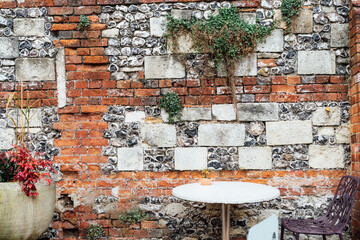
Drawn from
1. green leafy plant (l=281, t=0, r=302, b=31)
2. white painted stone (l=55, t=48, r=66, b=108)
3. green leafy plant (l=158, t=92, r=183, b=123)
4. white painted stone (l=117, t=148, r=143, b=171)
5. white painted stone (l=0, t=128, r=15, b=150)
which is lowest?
white painted stone (l=117, t=148, r=143, b=171)

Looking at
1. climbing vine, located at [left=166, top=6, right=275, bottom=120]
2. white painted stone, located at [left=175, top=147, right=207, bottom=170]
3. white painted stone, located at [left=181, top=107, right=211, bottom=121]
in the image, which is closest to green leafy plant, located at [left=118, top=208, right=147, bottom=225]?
white painted stone, located at [left=175, top=147, right=207, bottom=170]

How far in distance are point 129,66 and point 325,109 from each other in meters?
2.18

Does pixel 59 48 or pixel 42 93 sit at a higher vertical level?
pixel 59 48

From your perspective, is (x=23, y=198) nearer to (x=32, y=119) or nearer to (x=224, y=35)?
(x=32, y=119)

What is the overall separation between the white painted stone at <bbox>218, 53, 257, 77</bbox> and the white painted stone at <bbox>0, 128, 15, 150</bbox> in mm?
2392

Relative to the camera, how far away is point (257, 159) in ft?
11.6

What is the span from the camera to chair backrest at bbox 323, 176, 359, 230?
2.96 meters

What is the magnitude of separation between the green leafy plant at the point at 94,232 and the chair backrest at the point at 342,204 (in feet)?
7.54

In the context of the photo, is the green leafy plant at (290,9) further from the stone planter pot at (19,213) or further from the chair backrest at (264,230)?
the stone planter pot at (19,213)

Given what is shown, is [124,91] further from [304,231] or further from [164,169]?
[304,231]

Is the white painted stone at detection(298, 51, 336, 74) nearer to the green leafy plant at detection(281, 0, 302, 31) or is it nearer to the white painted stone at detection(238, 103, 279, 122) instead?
the green leafy plant at detection(281, 0, 302, 31)

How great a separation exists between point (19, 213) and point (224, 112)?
2.23 m

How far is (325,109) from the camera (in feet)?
11.5

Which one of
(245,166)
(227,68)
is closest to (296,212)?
(245,166)
